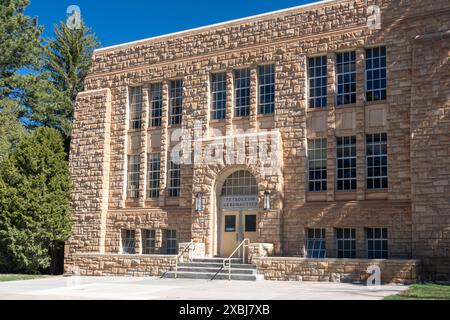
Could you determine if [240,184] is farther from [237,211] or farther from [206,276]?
[206,276]

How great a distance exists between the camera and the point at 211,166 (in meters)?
24.0

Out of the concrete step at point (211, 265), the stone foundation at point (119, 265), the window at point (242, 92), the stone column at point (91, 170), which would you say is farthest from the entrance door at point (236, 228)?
the stone column at point (91, 170)

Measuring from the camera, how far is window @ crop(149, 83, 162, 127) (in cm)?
2691

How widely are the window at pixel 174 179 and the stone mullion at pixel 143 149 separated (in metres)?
1.37

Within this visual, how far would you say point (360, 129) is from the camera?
21734mm

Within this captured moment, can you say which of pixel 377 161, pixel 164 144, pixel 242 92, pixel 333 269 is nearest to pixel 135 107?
pixel 164 144

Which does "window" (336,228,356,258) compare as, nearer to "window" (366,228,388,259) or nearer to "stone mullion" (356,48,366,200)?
"window" (366,228,388,259)

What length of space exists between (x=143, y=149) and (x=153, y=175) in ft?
4.28

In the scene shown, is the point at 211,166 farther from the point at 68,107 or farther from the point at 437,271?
the point at 68,107

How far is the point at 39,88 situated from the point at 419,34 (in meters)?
23.2

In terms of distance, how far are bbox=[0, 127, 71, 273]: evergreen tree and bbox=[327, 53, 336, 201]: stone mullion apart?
1275 cm
